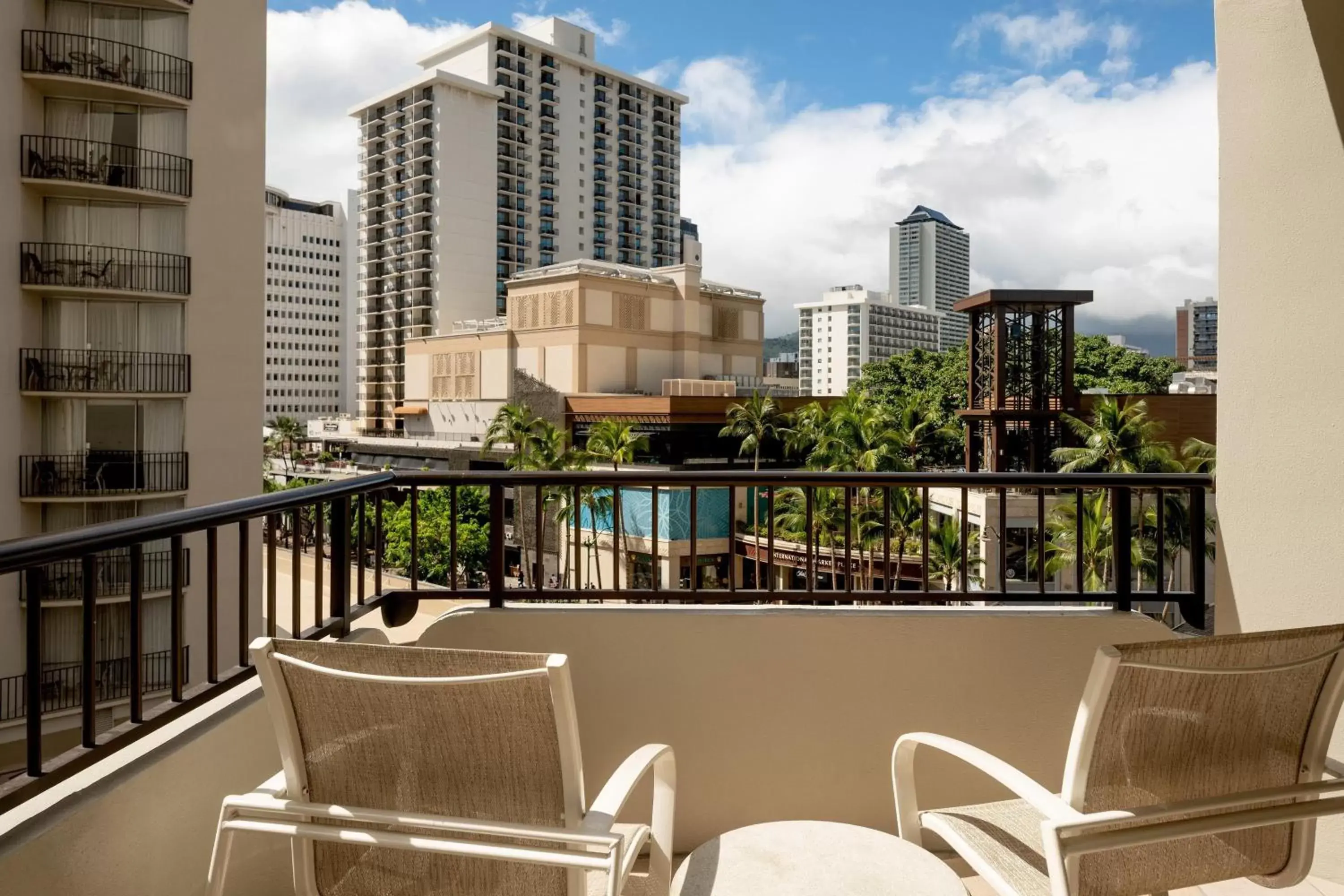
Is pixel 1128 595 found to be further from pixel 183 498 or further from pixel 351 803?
pixel 183 498

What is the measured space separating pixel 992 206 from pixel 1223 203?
156 m

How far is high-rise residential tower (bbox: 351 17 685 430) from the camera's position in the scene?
203 ft

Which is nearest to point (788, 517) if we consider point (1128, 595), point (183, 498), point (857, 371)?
point (183, 498)

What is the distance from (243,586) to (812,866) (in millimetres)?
1437

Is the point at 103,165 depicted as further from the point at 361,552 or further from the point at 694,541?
the point at 694,541

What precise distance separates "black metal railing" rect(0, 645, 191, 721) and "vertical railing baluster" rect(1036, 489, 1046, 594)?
1305cm

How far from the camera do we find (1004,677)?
2896 millimetres

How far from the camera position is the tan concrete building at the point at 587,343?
155 feet

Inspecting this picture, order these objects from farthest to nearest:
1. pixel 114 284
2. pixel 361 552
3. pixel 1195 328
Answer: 1. pixel 1195 328
2. pixel 114 284
3. pixel 361 552

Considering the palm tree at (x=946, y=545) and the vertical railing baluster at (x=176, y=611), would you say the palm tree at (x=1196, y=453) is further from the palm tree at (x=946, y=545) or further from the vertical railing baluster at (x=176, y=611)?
the vertical railing baluster at (x=176, y=611)

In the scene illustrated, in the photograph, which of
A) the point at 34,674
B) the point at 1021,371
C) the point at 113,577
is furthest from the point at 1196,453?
the point at 34,674

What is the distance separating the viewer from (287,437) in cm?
6372

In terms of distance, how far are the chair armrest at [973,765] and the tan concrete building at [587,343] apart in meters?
44.8

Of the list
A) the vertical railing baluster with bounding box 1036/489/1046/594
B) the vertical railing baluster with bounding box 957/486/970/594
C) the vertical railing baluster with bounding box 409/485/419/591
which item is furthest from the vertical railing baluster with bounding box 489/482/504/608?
the vertical railing baluster with bounding box 1036/489/1046/594
